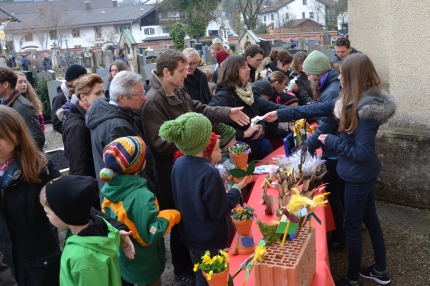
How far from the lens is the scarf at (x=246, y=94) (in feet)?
13.5

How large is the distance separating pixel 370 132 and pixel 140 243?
1.72m

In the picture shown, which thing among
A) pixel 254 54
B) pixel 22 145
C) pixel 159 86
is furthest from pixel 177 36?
pixel 22 145

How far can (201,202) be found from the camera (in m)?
2.51

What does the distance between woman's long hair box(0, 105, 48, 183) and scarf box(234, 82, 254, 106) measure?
7.26 ft

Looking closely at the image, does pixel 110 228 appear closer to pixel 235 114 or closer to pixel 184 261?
pixel 184 261

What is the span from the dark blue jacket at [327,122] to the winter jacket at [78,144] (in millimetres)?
1916

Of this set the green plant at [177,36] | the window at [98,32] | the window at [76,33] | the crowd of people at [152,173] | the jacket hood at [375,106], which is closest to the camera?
the crowd of people at [152,173]

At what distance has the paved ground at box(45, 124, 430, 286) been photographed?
347 cm

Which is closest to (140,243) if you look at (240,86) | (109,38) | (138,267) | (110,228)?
(138,267)

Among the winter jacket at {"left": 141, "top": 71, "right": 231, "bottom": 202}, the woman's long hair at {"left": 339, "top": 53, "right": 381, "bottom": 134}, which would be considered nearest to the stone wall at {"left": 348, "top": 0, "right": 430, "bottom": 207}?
the woman's long hair at {"left": 339, "top": 53, "right": 381, "bottom": 134}

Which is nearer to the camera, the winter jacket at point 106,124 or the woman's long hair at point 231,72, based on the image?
the winter jacket at point 106,124

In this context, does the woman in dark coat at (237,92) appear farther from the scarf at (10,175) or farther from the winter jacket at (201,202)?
the scarf at (10,175)

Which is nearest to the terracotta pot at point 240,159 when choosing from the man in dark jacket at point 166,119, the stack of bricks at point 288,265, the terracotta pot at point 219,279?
the man in dark jacket at point 166,119

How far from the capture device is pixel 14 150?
2332mm
